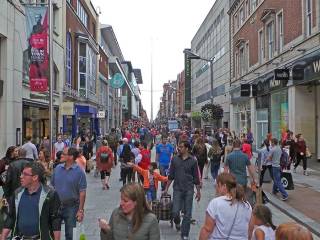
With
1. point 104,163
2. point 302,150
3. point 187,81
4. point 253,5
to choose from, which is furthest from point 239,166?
point 187,81

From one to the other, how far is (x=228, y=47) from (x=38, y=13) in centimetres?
2684

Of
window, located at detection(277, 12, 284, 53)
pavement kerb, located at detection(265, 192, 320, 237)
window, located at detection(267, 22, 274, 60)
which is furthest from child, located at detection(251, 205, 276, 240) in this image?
window, located at detection(267, 22, 274, 60)

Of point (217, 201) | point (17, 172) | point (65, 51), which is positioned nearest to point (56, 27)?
point (65, 51)

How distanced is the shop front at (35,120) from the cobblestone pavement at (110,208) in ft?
25.8

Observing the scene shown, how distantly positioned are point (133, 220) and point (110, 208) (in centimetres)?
782

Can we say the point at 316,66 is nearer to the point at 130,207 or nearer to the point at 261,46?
the point at 261,46

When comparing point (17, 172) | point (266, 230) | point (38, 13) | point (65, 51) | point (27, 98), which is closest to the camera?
point (266, 230)

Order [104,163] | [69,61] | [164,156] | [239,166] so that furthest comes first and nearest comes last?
[69,61], [104,163], [164,156], [239,166]

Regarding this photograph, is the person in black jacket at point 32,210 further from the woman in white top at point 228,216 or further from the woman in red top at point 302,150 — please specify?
the woman in red top at point 302,150

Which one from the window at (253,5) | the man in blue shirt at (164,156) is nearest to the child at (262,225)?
the man in blue shirt at (164,156)

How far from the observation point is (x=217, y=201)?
4.71 meters

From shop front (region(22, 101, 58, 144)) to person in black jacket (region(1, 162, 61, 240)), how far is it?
19.2 m

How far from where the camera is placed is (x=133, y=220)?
3.80 m

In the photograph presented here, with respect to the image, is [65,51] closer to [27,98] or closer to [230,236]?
[27,98]
